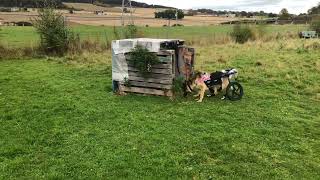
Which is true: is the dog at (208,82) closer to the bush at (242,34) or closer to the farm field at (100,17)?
the bush at (242,34)

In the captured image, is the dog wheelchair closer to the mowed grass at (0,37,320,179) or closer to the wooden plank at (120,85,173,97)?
the mowed grass at (0,37,320,179)

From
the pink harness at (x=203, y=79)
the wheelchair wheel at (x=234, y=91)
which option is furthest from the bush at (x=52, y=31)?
the wheelchair wheel at (x=234, y=91)

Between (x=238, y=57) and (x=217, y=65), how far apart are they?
2393mm

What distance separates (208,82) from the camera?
1075cm

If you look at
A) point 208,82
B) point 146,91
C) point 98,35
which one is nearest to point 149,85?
point 146,91

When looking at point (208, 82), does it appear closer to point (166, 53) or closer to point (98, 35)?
point (166, 53)

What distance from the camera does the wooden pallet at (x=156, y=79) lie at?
10.7 m

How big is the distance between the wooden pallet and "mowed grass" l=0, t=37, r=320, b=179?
0.32m

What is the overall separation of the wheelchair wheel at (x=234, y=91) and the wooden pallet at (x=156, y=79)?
55.3 inches

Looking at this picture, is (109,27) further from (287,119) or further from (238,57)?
(287,119)

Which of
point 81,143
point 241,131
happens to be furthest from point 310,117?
point 81,143

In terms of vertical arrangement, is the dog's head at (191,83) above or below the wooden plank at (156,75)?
below

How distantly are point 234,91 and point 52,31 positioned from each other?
12856 millimetres

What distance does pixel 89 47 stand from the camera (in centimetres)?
2214
